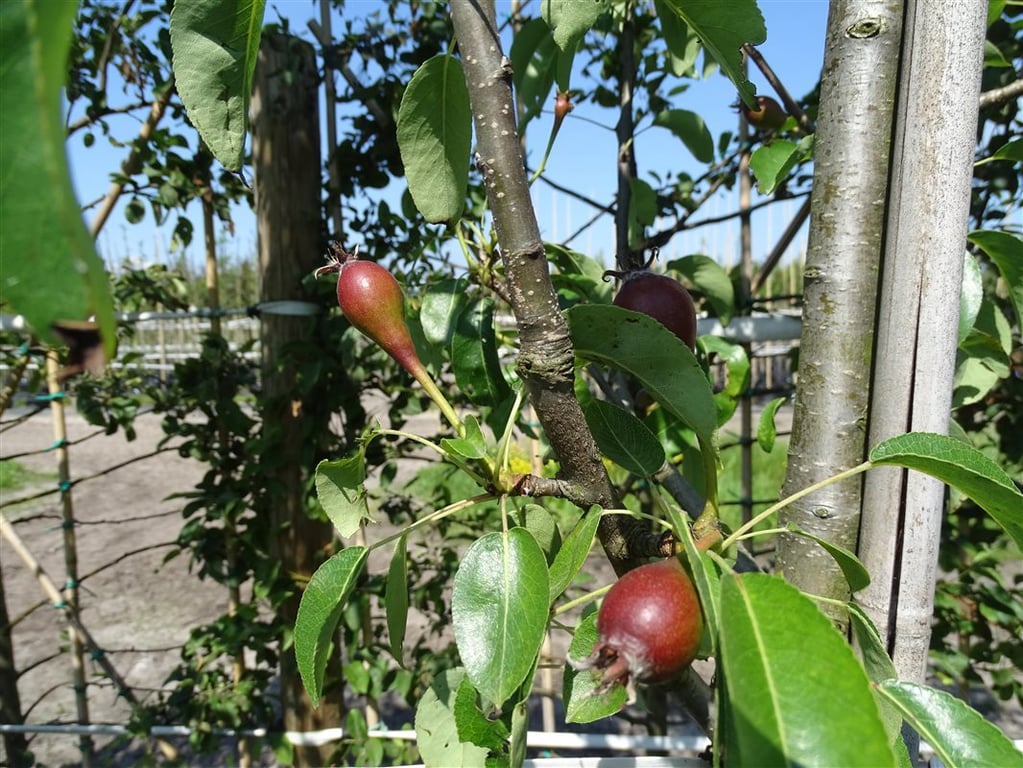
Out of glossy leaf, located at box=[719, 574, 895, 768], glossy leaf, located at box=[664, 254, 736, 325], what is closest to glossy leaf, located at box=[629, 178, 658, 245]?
glossy leaf, located at box=[664, 254, 736, 325]

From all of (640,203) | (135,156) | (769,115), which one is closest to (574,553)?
(640,203)

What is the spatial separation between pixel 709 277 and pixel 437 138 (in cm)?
65

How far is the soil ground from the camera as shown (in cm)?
233

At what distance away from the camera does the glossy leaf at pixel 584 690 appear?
44 cm

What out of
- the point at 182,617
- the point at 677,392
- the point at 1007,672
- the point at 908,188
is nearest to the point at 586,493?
the point at 677,392

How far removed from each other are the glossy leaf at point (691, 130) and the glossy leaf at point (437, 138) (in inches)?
28.8

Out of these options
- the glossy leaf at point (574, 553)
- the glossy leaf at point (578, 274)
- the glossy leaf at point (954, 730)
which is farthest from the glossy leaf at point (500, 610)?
the glossy leaf at point (578, 274)

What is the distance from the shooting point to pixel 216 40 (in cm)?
43

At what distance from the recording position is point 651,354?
47 cm

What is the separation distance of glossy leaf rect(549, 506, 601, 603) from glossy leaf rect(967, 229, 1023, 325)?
0.53 meters

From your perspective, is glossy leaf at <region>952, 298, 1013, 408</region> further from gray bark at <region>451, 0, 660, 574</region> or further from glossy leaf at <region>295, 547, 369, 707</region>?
glossy leaf at <region>295, 547, 369, 707</region>

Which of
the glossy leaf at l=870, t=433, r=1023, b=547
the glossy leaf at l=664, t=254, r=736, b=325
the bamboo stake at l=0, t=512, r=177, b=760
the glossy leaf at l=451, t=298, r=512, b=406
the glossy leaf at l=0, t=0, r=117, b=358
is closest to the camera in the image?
the glossy leaf at l=0, t=0, r=117, b=358

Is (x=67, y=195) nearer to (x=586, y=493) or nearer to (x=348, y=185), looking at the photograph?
(x=586, y=493)

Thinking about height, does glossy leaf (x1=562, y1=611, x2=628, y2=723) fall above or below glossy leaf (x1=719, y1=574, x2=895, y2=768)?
below
